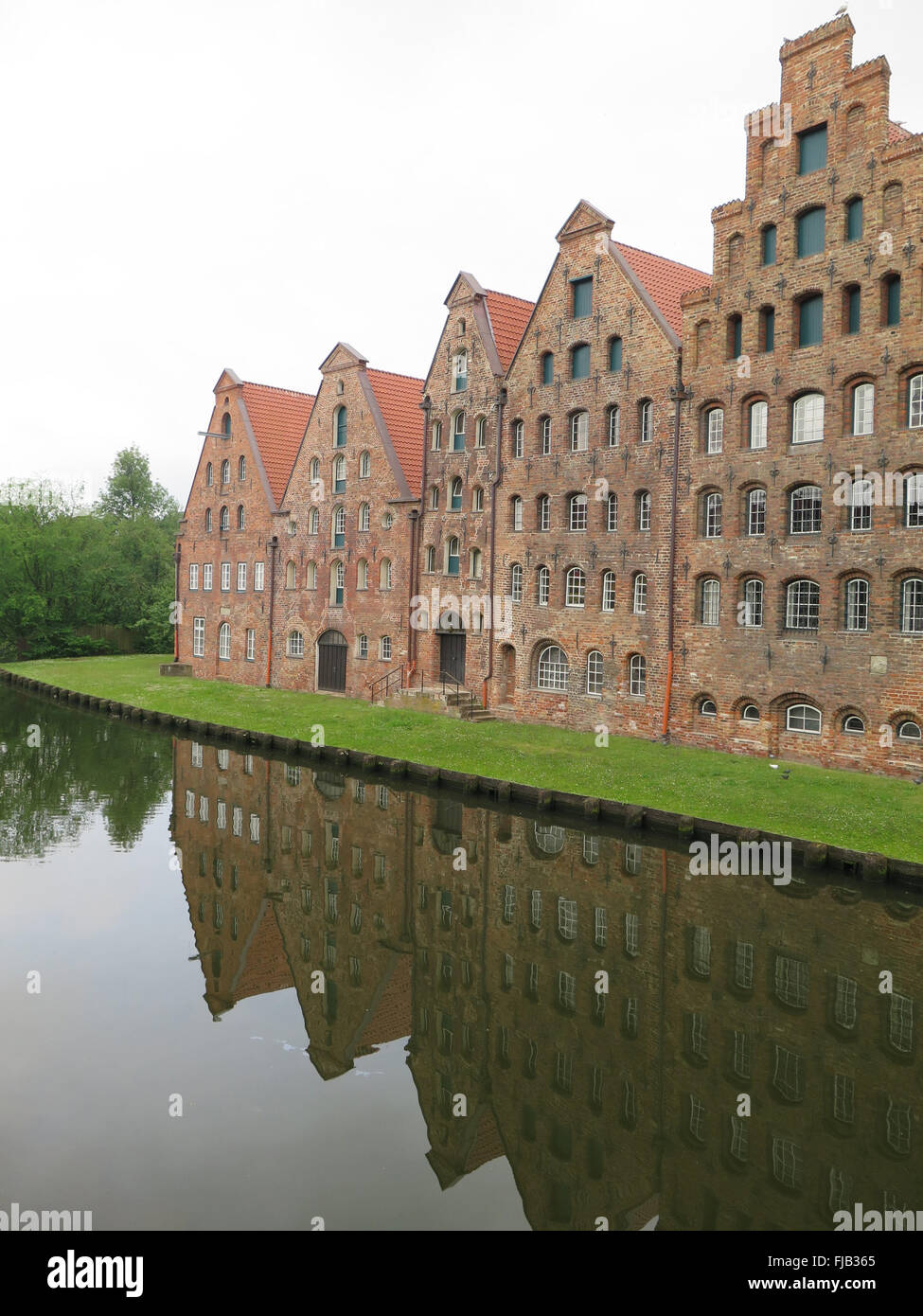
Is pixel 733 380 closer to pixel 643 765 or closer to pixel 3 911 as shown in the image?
pixel 643 765

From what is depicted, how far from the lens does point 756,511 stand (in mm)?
26594

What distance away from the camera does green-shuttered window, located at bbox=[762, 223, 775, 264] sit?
26156 millimetres


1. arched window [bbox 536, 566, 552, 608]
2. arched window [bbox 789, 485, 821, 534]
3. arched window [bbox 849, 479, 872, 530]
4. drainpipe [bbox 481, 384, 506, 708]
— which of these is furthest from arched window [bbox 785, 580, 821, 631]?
drainpipe [bbox 481, 384, 506, 708]

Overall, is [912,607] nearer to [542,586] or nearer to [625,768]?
[625,768]

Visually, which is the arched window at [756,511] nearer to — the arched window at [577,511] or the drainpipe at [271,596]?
the arched window at [577,511]

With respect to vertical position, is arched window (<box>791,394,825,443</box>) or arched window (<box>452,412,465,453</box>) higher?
arched window (<box>452,412,465,453</box>)

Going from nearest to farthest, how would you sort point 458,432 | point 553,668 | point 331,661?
1. point 553,668
2. point 458,432
3. point 331,661

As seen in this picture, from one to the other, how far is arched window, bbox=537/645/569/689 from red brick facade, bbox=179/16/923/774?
0.29ft

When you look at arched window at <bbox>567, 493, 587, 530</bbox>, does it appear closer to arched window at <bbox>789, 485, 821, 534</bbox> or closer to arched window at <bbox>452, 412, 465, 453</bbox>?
arched window at <bbox>452, 412, 465, 453</bbox>

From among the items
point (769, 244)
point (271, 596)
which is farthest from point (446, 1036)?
point (271, 596)

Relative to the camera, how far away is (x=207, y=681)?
4781 centimetres

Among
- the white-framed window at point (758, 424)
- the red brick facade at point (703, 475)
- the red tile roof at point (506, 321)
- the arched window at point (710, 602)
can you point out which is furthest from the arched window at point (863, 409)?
the red tile roof at point (506, 321)

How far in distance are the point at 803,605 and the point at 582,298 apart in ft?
41.9

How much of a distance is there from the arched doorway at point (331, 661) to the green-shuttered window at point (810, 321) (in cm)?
2208
